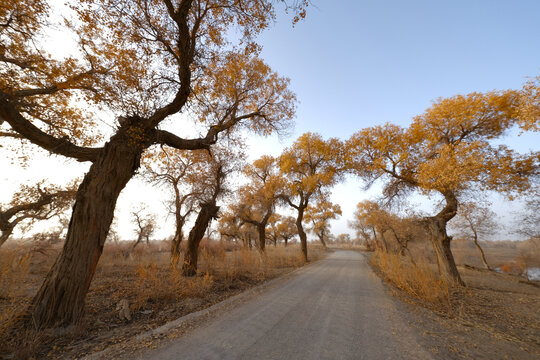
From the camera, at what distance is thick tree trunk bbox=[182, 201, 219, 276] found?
7.57 metres

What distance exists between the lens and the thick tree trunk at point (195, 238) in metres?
7.57

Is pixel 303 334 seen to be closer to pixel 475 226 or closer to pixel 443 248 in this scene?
pixel 443 248

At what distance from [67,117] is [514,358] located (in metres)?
13.2

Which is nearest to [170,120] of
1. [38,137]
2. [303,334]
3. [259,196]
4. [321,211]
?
[38,137]

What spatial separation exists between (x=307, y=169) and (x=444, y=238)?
9.89m

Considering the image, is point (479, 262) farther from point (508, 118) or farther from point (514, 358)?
point (514, 358)

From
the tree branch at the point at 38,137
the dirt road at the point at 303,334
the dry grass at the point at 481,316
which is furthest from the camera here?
the tree branch at the point at 38,137

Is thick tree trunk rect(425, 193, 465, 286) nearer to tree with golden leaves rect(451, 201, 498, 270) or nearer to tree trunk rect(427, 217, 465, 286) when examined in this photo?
tree trunk rect(427, 217, 465, 286)

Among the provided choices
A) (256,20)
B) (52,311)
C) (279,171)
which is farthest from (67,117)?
(279,171)

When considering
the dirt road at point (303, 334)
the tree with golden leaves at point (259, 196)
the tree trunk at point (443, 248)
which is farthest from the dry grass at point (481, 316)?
the tree with golden leaves at point (259, 196)

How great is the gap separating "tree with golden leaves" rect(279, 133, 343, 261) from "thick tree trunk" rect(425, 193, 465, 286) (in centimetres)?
673

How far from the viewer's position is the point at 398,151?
1004cm

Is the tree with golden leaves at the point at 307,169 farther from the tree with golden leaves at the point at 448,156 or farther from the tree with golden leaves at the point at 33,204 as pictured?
the tree with golden leaves at the point at 33,204

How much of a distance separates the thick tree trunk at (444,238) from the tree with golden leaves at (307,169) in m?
6.73
